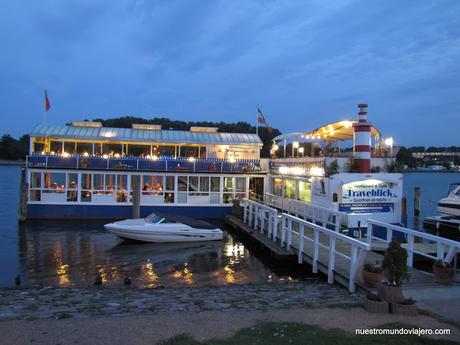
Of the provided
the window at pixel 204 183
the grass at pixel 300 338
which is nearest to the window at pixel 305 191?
the window at pixel 204 183

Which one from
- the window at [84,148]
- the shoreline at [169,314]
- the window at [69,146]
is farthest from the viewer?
the window at [84,148]

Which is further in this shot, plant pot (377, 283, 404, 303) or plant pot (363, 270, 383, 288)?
plant pot (363, 270, 383, 288)

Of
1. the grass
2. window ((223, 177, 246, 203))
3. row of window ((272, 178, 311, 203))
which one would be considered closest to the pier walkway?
row of window ((272, 178, 311, 203))

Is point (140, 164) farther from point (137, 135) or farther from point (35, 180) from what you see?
point (35, 180)

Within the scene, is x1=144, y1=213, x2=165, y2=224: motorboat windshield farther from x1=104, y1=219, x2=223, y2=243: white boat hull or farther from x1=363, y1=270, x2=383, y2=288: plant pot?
x1=363, y1=270, x2=383, y2=288: plant pot

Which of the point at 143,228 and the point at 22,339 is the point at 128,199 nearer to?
the point at 143,228

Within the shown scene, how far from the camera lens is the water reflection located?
15156 mm

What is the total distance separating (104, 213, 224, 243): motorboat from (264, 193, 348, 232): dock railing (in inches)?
187

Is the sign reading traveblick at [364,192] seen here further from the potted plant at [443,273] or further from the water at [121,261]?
the potted plant at [443,273]

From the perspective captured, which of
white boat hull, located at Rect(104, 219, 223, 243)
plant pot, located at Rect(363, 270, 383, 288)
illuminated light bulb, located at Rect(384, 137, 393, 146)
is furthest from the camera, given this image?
illuminated light bulb, located at Rect(384, 137, 393, 146)

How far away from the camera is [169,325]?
7484 mm

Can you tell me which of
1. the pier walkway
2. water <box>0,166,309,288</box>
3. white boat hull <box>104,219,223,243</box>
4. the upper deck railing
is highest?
the upper deck railing

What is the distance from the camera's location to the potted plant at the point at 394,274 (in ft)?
27.3

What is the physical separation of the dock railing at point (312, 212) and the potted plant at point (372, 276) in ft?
21.6
